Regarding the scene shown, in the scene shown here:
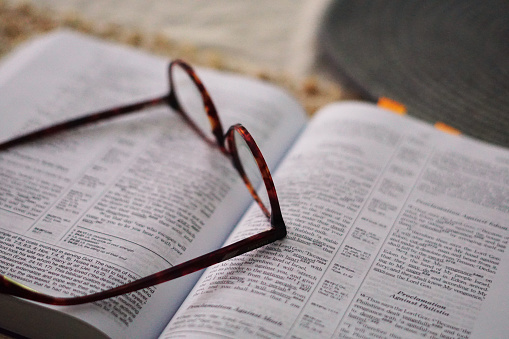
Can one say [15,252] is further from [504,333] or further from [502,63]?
[502,63]

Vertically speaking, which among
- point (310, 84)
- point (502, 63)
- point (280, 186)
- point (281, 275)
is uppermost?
point (502, 63)

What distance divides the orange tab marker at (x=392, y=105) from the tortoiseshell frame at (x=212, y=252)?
23 centimetres

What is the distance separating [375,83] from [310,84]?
0.32 ft

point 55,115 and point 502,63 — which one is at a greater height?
point 502,63

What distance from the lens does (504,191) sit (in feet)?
1.74

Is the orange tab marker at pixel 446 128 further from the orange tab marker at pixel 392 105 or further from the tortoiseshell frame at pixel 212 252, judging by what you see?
the tortoiseshell frame at pixel 212 252

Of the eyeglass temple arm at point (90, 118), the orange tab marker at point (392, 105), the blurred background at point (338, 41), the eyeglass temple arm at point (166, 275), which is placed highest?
the blurred background at point (338, 41)

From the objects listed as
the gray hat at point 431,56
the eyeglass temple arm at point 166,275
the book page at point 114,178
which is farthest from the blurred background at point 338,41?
the eyeglass temple arm at point 166,275

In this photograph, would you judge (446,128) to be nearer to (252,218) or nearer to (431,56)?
(431,56)

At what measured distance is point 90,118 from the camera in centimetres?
62

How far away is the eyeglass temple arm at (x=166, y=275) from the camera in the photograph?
42 cm

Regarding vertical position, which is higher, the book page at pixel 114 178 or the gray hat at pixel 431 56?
the gray hat at pixel 431 56

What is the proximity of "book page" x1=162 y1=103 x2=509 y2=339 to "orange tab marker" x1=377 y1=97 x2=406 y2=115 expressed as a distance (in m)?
0.05

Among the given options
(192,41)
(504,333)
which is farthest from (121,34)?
(504,333)
